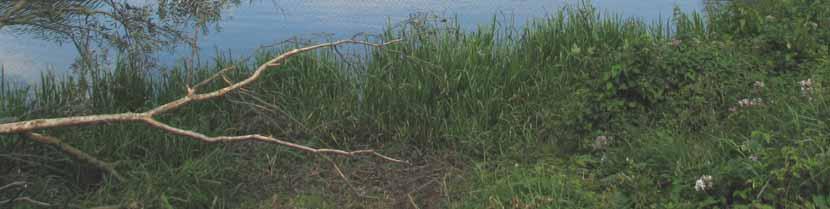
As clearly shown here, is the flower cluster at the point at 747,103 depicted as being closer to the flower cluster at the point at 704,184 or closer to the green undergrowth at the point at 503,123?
the green undergrowth at the point at 503,123

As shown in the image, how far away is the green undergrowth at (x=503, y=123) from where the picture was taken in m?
4.33

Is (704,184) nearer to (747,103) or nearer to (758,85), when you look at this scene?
(747,103)

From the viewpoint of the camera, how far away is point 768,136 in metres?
4.04

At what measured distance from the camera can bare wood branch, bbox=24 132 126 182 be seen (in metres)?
5.07

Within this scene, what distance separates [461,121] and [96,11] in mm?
A: 2858

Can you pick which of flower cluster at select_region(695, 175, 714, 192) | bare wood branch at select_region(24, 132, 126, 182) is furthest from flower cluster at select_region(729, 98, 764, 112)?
bare wood branch at select_region(24, 132, 126, 182)

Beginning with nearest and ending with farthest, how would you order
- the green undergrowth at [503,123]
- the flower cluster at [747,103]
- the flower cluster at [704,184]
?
the flower cluster at [704,184] → the green undergrowth at [503,123] → the flower cluster at [747,103]

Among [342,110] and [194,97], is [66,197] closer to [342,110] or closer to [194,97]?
[194,97]

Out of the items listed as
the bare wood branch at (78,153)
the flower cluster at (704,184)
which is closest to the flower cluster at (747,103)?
the flower cluster at (704,184)

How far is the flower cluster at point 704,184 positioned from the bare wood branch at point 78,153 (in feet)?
11.3

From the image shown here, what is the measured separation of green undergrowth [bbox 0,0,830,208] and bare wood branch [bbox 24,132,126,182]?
14cm

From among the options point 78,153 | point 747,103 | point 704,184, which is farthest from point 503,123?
point 78,153

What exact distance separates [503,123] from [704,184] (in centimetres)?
218

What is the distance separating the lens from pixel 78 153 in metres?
5.15
